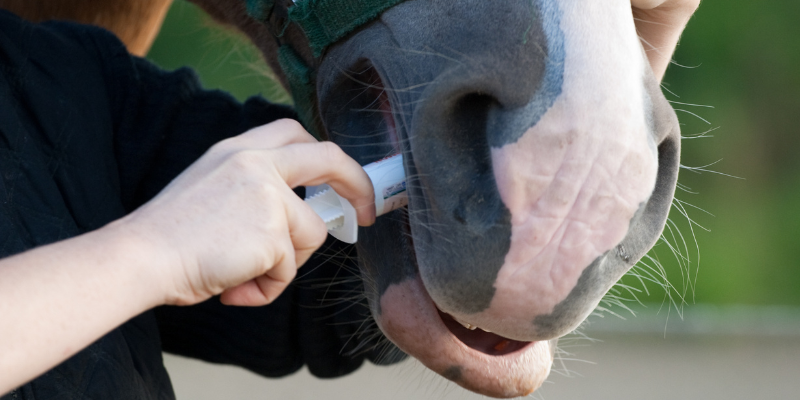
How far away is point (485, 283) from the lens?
430 millimetres

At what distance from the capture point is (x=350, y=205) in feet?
1.52

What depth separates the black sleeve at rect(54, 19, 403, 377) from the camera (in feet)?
2.29

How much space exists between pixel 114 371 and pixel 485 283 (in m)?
0.31

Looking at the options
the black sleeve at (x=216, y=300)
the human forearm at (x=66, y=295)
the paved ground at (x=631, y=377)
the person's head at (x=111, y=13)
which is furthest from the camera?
the paved ground at (x=631, y=377)

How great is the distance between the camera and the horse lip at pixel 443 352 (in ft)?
1.69

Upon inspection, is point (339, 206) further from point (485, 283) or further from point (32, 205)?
point (32, 205)

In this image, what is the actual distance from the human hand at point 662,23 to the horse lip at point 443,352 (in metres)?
0.27

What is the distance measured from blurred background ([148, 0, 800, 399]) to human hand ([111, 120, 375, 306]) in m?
1.29

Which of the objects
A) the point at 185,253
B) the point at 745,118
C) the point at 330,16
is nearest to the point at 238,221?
the point at 185,253

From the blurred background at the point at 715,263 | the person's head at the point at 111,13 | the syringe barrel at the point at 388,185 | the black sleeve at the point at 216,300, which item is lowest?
the blurred background at the point at 715,263

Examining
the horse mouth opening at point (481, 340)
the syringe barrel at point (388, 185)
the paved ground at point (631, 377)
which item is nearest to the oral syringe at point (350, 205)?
the syringe barrel at point (388, 185)

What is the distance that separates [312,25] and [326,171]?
0.71 feet

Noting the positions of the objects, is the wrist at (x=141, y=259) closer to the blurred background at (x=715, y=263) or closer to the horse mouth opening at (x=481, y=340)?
the horse mouth opening at (x=481, y=340)

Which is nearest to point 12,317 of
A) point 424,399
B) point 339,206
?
point 339,206
